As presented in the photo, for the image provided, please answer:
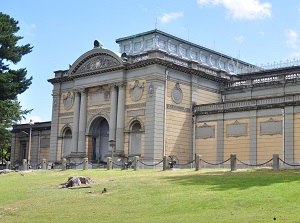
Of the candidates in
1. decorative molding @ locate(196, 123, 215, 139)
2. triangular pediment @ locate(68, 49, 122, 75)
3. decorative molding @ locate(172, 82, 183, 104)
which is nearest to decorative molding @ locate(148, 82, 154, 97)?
decorative molding @ locate(172, 82, 183, 104)

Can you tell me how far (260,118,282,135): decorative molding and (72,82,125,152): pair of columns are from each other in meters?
14.2

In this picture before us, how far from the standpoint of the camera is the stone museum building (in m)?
49.9

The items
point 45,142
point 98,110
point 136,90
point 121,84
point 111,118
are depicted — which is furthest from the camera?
point 45,142

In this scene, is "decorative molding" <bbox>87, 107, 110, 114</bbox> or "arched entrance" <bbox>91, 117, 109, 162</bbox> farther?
"arched entrance" <bbox>91, 117, 109, 162</bbox>

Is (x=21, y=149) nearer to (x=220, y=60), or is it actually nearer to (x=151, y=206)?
(x=220, y=60)

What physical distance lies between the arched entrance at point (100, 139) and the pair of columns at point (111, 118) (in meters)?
1.28

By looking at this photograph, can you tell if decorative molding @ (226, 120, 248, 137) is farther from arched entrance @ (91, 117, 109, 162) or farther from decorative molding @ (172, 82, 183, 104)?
arched entrance @ (91, 117, 109, 162)

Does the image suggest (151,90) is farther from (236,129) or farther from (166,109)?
(236,129)

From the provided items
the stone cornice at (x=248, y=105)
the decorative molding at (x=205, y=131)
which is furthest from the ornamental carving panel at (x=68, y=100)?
the decorative molding at (x=205, y=131)

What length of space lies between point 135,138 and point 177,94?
6275mm

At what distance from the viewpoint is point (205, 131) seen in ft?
179

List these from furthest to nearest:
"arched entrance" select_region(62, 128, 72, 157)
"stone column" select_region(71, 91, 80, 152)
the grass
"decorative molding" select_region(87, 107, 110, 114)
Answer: "arched entrance" select_region(62, 128, 72, 157)
"stone column" select_region(71, 91, 80, 152)
"decorative molding" select_region(87, 107, 110, 114)
the grass

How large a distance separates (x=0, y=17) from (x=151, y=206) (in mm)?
40375

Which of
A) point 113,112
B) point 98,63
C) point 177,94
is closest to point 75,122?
point 113,112
